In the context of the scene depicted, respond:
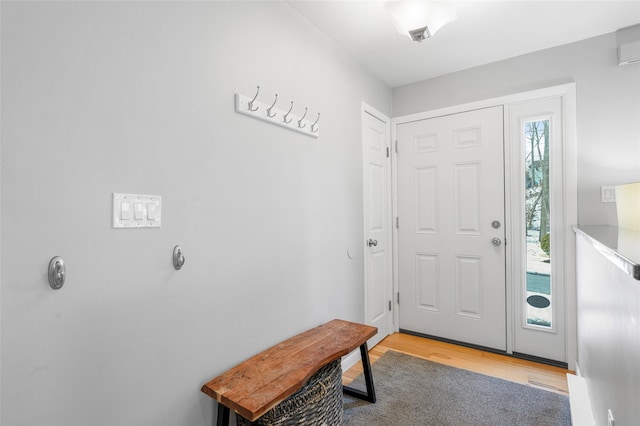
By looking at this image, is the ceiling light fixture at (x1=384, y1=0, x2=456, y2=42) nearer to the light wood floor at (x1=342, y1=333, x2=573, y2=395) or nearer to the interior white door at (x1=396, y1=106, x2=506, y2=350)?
the interior white door at (x1=396, y1=106, x2=506, y2=350)

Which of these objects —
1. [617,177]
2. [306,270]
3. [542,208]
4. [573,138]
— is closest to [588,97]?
[573,138]

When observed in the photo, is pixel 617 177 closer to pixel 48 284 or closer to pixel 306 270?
pixel 306 270

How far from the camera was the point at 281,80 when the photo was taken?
1.81m

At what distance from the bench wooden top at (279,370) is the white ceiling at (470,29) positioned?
1.95 metres

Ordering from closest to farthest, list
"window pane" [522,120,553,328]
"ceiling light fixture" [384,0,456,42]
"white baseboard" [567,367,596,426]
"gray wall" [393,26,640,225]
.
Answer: "white baseboard" [567,367,596,426]
"ceiling light fixture" [384,0,456,42]
"gray wall" [393,26,640,225]
"window pane" [522,120,553,328]

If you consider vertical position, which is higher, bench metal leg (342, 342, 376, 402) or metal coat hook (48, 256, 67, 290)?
metal coat hook (48, 256, 67, 290)

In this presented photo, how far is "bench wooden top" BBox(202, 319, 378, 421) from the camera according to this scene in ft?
3.86

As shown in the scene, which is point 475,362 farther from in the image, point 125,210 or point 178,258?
point 125,210

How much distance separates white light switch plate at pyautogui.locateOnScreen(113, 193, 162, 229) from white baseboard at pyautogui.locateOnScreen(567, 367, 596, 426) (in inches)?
83.7

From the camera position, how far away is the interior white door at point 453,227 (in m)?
2.64

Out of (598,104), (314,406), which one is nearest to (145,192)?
(314,406)

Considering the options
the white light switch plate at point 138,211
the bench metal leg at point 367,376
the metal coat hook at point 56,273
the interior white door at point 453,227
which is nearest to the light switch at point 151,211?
the white light switch plate at point 138,211

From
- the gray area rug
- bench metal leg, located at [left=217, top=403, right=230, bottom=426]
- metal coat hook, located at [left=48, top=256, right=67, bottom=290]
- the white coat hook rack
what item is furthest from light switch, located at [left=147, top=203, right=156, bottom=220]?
the gray area rug

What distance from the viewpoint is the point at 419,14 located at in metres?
1.71
